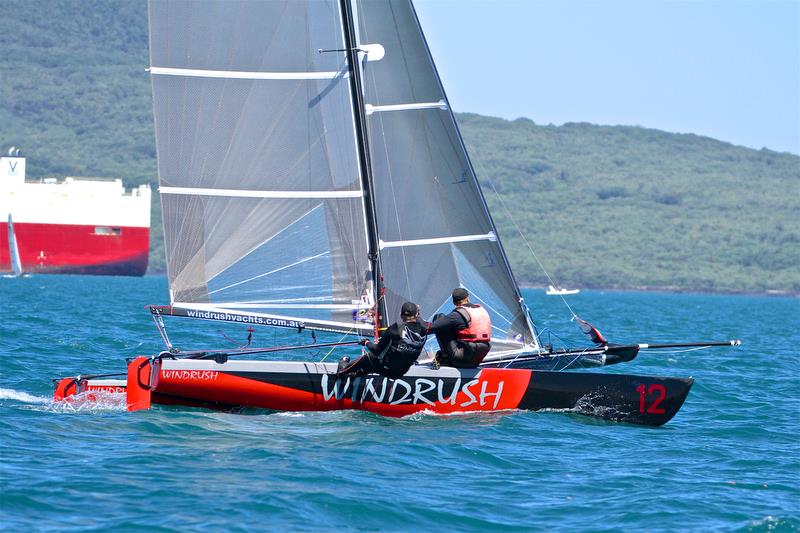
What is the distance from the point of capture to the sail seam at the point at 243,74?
492 inches

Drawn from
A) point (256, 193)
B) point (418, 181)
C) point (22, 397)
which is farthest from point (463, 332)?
point (22, 397)

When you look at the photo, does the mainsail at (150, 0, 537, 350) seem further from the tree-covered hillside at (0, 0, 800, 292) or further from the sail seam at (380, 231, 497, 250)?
the tree-covered hillside at (0, 0, 800, 292)

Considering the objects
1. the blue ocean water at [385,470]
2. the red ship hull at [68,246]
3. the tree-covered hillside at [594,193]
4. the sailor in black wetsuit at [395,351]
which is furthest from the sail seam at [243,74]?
the tree-covered hillside at [594,193]

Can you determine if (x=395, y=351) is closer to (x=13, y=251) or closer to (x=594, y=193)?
(x=13, y=251)

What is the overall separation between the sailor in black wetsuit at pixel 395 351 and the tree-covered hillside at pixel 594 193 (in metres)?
103

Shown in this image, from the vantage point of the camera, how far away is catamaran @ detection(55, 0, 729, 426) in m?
12.3

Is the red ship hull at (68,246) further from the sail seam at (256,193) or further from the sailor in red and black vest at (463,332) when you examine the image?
the sailor in red and black vest at (463,332)

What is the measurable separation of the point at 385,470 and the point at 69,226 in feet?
202

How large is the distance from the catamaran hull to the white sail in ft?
190

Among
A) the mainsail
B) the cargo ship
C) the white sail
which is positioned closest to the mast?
the mainsail

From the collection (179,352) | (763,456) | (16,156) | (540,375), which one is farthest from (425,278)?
(16,156)

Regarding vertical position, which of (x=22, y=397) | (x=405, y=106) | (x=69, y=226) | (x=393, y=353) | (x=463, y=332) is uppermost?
(x=69, y=226)

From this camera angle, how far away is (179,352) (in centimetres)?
1270

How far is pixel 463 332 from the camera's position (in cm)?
1238
